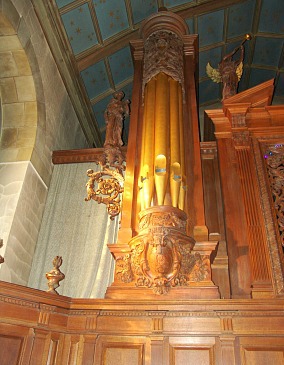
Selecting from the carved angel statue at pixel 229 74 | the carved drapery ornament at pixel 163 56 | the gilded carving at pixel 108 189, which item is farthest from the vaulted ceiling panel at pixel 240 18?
the gilded carving at pixel 108 189

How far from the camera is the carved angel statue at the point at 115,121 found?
6498 mm

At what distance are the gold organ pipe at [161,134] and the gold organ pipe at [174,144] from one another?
3.1 inches

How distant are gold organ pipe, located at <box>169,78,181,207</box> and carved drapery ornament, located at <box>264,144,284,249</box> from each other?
1374 millimetres

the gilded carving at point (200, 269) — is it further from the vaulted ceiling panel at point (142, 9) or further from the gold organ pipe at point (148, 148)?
the vaulted ceiling panel at point (142, 9)

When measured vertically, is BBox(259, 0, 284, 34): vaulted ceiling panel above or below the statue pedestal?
above

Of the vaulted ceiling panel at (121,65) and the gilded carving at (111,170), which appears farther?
the vaulted ceiling panel at (121,65)

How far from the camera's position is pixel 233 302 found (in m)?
3.96

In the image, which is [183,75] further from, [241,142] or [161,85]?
[241,142]

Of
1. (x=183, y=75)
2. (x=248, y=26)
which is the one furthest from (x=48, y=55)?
(x=248, y=26)

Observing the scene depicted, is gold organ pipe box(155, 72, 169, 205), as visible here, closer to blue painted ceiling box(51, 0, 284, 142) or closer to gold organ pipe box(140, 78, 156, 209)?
gold organ pipe box(140, 78, 156, 209)

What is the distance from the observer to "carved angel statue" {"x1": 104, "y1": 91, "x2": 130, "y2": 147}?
6.50 metres

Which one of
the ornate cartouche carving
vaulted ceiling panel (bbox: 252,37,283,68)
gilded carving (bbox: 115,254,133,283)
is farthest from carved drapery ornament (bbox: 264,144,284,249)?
vaulted ceiling panel (bbox: 252,37,283,68)

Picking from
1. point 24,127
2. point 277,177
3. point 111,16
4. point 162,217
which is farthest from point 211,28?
point 162,217

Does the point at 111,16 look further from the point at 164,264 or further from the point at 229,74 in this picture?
the point at 164,264
